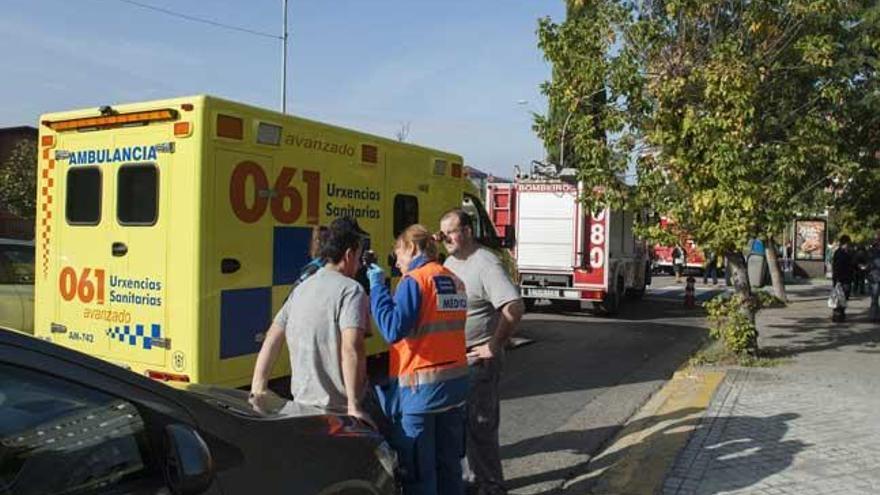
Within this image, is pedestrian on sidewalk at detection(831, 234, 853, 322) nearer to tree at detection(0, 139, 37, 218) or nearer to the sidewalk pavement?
the sidewalk pavement

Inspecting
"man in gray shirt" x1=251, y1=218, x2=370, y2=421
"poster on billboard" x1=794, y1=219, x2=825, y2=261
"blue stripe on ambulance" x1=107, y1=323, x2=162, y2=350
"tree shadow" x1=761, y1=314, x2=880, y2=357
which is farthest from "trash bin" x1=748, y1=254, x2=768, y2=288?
"man in gray shirt" x1=251, y1=218, x2=370, y2=421

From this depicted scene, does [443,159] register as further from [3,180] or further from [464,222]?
[3,180]

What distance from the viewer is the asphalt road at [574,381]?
6.05 m

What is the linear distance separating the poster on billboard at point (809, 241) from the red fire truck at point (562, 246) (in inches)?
673

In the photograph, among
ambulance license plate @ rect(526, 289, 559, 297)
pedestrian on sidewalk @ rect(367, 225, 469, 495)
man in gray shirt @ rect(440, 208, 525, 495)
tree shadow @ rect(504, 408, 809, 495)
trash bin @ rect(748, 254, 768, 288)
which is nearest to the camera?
pedestrian on sidewalk @ rect(367, 225, 469, 495)

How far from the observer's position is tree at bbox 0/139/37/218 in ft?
81.3

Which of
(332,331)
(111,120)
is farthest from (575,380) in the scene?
(332,331)

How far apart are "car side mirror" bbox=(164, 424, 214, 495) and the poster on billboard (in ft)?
103

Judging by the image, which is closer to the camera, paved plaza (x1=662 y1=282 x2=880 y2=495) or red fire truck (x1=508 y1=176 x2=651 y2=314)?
paved plaza (x1=662 y1=282 x2=880 y2=495)

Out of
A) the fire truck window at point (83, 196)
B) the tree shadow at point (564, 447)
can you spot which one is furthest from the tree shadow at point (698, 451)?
the fire truck window at point (83, 196)

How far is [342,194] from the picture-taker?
7.36m

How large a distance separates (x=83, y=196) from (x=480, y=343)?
12.1ft

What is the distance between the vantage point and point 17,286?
788 centimetres

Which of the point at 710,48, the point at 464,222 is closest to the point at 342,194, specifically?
the point at 464,222
